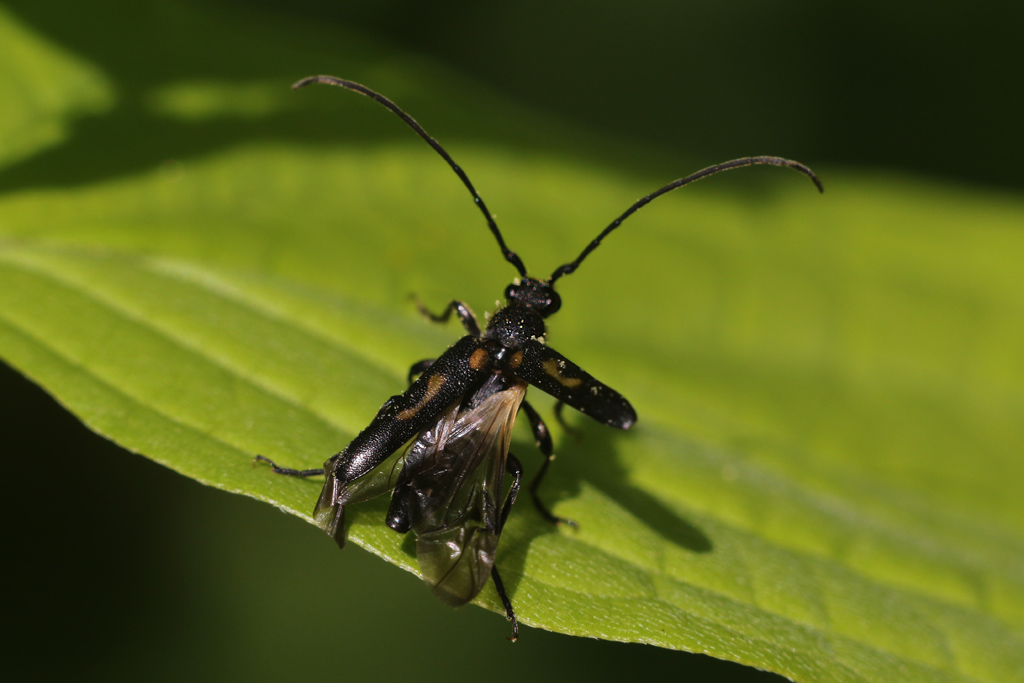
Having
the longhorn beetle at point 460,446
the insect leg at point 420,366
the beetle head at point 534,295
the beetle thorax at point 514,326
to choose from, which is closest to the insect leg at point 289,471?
the longhorn beetle at point 460,446

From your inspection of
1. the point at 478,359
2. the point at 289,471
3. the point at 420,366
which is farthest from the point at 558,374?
the point at 289,471

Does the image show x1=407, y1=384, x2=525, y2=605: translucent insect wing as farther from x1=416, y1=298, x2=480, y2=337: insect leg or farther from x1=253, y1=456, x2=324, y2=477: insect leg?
x1=416, y1=298, x2=480, y2=337: insect leg

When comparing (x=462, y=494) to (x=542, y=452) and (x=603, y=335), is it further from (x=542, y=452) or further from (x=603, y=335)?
(x=603, y=335)

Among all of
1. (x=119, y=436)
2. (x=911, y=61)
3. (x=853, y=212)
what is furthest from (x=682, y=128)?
(x=119, y=436)

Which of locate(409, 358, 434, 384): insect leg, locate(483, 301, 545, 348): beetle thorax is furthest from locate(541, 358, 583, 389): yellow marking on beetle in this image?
locate(409, 358, 434, 384): insect leg

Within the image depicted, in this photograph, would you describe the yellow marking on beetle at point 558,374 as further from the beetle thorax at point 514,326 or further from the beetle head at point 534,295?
the beetle head at point 534,295

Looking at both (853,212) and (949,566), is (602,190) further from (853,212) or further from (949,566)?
(949,566)

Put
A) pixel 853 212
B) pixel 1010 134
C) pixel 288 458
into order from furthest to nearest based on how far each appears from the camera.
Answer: pixel 1010 134, pixel 853 212, pixel 288 458
